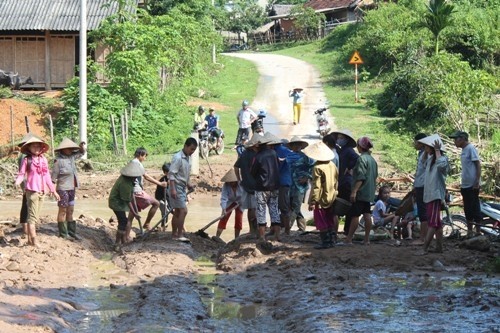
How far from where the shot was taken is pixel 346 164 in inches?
526

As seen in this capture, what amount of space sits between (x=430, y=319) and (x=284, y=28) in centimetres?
6850

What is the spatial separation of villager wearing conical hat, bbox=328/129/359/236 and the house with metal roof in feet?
71.0

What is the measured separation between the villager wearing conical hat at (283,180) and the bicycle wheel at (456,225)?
2.51 m

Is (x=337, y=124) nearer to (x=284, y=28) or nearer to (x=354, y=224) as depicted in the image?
(x=354, y=224)

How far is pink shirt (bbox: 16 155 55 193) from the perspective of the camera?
12.7 meters

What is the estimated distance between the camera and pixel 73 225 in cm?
1412

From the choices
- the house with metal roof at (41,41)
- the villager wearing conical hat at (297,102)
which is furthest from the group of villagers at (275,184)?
the house with metal roof at (41,41)

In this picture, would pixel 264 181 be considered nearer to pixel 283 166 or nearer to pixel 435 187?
pixel 283 166

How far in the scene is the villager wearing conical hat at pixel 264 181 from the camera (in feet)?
43.1

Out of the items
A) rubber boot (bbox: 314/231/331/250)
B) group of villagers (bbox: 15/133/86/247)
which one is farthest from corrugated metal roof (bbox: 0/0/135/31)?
rubber boot (bbox: 314/231/331/250)

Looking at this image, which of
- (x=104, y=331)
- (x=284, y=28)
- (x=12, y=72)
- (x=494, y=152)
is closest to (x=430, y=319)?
(x=104, y=331)

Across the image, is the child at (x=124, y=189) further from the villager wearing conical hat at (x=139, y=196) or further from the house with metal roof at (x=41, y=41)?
the house with metal roof at (x=41, y=41)

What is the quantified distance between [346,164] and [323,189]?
86 cm

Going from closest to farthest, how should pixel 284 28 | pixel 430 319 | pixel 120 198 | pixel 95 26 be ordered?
pixel 430 319, pixel 120 198, pixel 95 26, pixel 284 28
